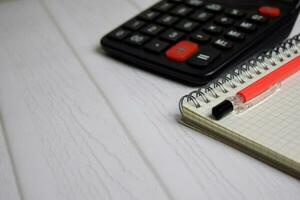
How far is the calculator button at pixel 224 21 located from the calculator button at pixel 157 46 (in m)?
0.07

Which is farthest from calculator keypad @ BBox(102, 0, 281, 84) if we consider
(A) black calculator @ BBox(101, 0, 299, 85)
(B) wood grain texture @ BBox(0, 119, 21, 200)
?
(B) wood grain texture @ BBox(0, 119, 21, 200)

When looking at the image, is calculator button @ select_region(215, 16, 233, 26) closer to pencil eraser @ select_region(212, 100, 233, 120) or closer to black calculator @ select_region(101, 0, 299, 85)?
black calculator @ select_region(101, 0, 299, 85)

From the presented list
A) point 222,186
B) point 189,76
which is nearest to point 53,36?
point 189,76

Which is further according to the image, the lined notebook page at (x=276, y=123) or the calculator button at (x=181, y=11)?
the calculator button at (x=181, y=11)

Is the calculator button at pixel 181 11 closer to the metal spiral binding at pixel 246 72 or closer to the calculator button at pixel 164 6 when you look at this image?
the calculator button at pixel 164 6

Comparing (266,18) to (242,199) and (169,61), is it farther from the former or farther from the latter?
(242,199)

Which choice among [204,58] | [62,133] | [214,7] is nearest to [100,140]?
[62,133]

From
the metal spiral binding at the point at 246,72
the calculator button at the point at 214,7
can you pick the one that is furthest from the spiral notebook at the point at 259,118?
the calculator button at the point at 214,7

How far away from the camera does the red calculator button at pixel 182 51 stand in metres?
0.44

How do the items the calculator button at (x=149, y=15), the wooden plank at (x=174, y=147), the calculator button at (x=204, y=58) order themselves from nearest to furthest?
the wooden plank at (x=174, y=147) → the calculator button at (x=204, y=58) → the calculator button at (x=149, y=15)

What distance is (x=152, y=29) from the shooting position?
0.50m

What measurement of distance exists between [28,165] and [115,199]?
92 millimetres

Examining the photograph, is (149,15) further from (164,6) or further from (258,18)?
(258,18)

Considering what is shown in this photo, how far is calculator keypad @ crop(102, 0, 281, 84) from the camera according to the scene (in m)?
0.44
